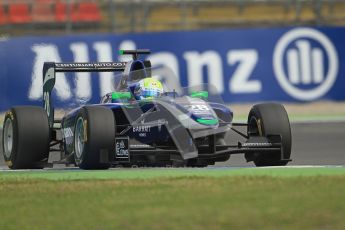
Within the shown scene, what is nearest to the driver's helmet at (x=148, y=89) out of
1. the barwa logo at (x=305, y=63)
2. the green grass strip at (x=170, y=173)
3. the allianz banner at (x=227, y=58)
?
the green grass strip at (x=170, y=173)

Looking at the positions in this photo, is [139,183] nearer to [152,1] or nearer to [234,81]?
[234,81]

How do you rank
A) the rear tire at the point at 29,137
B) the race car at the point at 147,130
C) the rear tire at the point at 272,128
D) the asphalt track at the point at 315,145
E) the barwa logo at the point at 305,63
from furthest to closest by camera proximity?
the barwa logo at the point at 305,63 → the asphalt track at the point at 315,145 → the rear tire at the point at 29,137 → the rear tire at the point at 272,128 → the race car at the point at 147,130

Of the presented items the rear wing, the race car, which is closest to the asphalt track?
the rear wing

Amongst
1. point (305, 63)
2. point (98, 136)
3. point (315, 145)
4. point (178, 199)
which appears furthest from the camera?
point (305, 63)

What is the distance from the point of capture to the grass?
8.12 meters

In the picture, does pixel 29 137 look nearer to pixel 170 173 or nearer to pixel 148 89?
pixel 148 89

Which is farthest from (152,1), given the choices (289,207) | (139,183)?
(289,207)

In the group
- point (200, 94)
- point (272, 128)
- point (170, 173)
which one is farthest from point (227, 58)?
point (170, 173)

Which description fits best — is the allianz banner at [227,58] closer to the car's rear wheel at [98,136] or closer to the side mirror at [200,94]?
the side mirror at [200,94]

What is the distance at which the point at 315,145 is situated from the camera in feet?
57.7

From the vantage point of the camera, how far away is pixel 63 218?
8562mm

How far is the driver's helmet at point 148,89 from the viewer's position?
13492mm

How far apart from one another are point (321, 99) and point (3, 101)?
280 inches

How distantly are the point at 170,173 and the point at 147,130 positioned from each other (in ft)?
4.39
